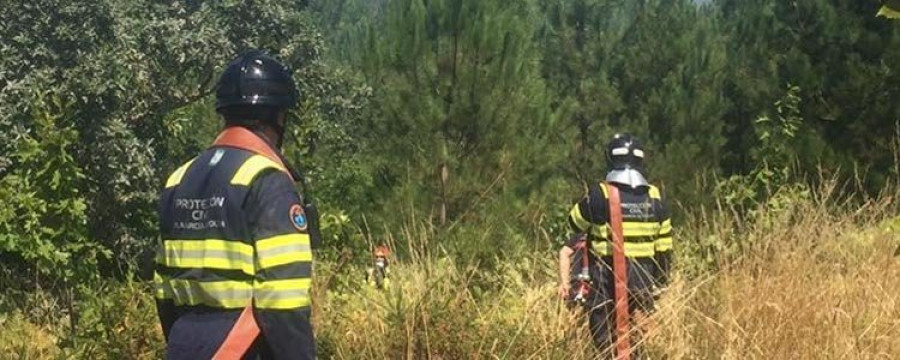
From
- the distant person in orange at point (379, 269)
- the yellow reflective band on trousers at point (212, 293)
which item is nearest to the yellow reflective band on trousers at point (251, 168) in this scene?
the yellow reflective band on trousers at point (212, 293)

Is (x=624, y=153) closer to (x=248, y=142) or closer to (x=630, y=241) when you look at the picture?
(x=630, y=241)

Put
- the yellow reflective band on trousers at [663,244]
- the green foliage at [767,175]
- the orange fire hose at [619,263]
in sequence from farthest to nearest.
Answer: the green foliage at [767,175], the yellow reflective band on trousers at [663,244], the orange fire hose at [619,263]

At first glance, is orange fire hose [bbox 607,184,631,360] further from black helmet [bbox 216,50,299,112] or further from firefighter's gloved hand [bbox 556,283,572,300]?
A: black helmet [bbox 216,50,299,112]

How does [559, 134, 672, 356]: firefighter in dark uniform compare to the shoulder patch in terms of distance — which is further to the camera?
[559, 134, 672, 356]: firefighter in dark uniform

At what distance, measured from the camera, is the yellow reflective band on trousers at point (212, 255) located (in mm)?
2588

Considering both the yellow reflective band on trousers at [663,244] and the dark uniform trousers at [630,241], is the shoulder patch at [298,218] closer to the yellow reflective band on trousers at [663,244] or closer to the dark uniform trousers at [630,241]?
the dark uniform trousers at [630,241]

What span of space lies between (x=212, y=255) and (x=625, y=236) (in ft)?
9.64

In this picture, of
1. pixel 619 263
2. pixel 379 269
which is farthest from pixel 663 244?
pixel 379 269

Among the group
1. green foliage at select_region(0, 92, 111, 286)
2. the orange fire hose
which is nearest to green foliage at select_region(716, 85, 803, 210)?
the orange fire hose

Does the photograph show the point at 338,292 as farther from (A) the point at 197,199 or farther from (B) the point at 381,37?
(B) the point at 381,37

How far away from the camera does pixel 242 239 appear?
2590mm

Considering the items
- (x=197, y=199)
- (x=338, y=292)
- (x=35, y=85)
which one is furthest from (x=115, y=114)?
(x=197, y=199)

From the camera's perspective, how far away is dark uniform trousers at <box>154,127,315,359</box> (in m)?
2.53

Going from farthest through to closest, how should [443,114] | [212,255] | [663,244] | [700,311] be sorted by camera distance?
[443,114] < [663,244] < [700,311] < [212,255]
